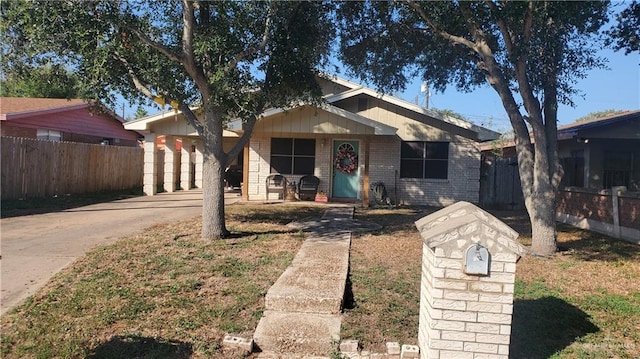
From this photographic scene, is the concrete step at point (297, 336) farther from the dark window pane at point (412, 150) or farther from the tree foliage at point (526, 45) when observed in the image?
the dark window pane at point (412, 150)

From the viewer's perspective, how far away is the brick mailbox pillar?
11.5 feet

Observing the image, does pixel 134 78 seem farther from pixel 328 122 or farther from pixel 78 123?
pixel 78 123

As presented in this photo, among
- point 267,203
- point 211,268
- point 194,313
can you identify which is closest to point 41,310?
point 194,313

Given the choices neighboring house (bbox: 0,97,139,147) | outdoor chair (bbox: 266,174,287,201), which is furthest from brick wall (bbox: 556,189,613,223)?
neighboring house (bbox: 0,97,139,147)

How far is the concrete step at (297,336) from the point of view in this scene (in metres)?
4.10

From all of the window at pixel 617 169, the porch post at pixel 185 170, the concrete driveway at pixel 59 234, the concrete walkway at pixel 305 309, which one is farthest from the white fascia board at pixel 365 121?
the porch post at pixel 185 170

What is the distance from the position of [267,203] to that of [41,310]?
1003 cm

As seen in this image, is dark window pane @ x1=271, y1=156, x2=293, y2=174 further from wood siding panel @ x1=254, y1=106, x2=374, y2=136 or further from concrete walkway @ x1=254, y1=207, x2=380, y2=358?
concrete walkway @ x1=254, y1=207, x2=380, y2=358

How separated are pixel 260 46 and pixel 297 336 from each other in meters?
5.07

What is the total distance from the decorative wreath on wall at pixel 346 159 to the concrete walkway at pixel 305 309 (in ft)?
29.3

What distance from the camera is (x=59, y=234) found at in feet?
28.0

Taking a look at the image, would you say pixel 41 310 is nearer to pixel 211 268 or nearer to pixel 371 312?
pixel 211 268

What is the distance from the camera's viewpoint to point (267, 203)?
48.1 ft

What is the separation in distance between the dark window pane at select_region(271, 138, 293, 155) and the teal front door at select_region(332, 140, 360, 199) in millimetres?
1543
